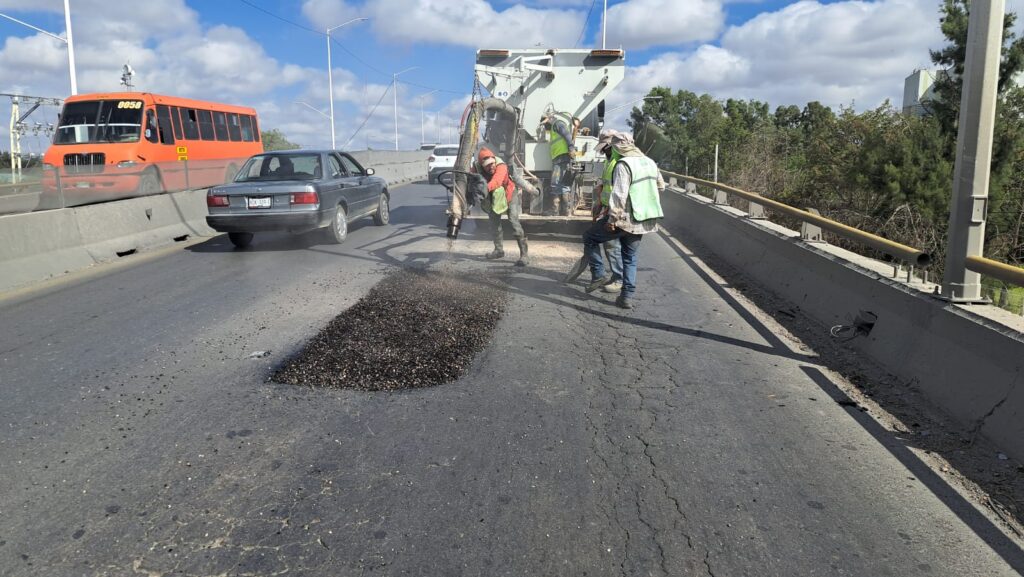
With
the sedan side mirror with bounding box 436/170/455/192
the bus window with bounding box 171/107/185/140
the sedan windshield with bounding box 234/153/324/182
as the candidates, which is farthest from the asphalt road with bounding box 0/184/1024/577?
the bus window with bounding box 171/107/185/140

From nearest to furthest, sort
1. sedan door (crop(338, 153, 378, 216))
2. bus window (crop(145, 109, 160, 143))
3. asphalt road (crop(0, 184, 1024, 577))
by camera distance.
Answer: asphalt road (crop(0, 184, 1024, 577))
sedan door (crop(338, 153, 378, 216))
bus window (crop(145, 109, 160, 143))

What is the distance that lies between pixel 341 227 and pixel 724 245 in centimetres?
644

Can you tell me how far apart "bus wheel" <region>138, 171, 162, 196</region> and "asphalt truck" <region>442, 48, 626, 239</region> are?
713 cm

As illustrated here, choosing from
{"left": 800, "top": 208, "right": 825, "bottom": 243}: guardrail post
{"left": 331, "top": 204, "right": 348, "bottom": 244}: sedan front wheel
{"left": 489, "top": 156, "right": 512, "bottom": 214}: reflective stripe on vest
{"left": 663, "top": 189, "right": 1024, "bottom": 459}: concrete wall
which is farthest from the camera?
{"left": 331, "top": 204, "right": 348, "bottom": 244}: sedan front wheel

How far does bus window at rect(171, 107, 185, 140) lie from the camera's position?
20.7 metres

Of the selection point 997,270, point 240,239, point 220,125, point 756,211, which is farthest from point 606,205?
point 220,125

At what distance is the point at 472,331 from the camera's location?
6.49 metres

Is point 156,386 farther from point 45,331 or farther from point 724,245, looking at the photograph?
point 724,245

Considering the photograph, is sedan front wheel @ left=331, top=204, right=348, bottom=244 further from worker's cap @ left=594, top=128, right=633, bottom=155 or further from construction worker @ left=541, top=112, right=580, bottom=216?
worker's cap @ left=594, top=128, right=633, bottom=155

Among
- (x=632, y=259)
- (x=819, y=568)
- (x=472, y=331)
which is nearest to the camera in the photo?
(x=819, y=568)

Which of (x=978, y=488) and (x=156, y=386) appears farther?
(x=156, y=386)

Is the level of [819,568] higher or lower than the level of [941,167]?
lower

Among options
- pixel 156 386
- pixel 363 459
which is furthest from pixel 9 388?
pixel 363 459

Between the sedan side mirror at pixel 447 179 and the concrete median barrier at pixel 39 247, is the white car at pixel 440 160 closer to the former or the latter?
the sedan side mirror at pixel 447 179
